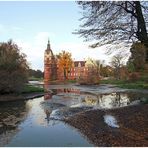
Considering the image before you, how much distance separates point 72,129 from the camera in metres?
17.3

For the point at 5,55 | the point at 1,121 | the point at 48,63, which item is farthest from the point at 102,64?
the point at 1,121

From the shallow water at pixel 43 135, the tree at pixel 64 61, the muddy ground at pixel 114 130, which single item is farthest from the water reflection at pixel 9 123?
the tree at pixel 64 61

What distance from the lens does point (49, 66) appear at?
12681cm

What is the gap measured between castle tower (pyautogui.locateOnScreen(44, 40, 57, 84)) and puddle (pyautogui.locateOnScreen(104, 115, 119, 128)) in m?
96.6

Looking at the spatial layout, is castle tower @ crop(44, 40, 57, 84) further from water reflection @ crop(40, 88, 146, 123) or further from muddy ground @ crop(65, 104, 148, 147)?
muddy ground @ crop(65, 104, 148, 147)

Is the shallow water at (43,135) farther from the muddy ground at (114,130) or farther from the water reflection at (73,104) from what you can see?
the water reflection at (73,104)

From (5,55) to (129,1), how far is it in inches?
925

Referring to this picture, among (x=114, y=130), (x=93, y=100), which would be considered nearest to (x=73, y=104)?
(x=93, y=100)

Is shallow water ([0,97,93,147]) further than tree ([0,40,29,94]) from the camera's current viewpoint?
No

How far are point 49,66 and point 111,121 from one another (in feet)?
355

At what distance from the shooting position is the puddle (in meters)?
17.6

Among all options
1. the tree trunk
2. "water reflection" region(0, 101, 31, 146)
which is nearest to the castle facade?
"water reflection" region(0, 101, 31, 146)

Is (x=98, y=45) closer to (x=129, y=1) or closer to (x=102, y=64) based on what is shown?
(x=129, y=1)

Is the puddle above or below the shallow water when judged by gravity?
above
